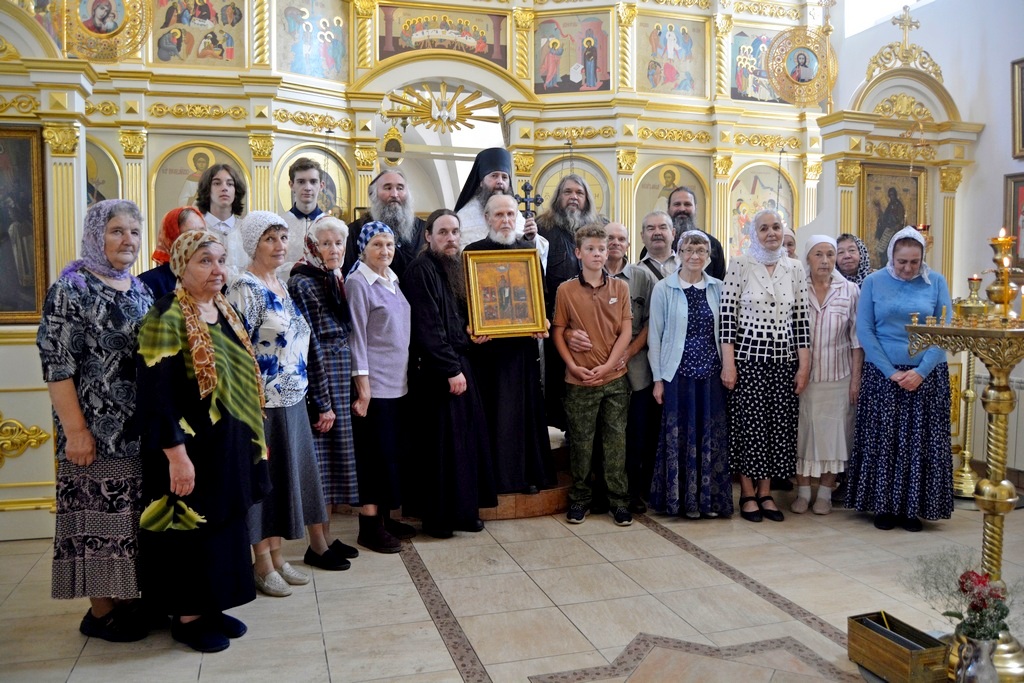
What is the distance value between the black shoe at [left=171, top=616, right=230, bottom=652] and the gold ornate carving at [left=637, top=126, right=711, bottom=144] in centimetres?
975

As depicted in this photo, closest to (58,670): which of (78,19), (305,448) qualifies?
(305,448)

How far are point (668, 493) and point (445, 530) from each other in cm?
142

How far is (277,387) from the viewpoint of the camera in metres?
3.76

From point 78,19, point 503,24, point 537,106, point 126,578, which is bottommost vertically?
point 126,578

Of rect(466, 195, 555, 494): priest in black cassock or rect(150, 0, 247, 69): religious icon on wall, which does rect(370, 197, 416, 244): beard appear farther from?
rect(150, 0, 247, 69): religious icon on wall

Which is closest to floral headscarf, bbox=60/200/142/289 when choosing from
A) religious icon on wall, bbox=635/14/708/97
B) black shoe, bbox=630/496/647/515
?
black shoe, bbox=630/496/647/515

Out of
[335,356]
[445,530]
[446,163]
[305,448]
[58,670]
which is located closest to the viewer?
[58,670]

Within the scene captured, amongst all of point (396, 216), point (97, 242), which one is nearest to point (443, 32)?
point (396, 216)

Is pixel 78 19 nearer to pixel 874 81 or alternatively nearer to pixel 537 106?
pixel 874 81

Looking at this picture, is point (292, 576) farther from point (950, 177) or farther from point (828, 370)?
point (950, 177)

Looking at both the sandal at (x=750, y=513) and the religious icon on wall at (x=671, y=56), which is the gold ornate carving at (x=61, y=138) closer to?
the sandal at (x=750, y=513)

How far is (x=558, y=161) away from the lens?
11.8m

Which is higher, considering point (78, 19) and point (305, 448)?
point (78, 19)

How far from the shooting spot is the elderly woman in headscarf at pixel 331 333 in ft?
13.7
